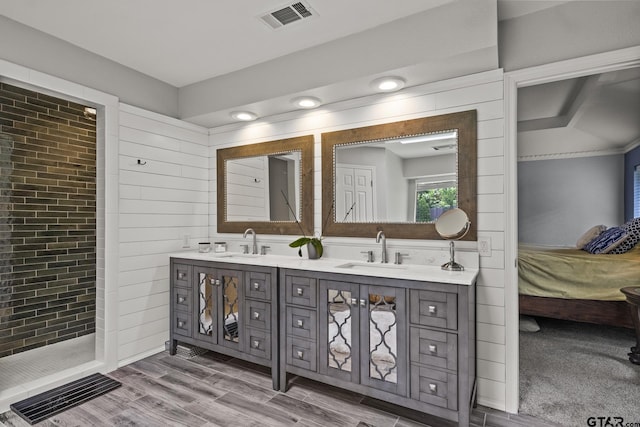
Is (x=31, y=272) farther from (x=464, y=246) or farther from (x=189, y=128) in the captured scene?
(x=464, y=246)

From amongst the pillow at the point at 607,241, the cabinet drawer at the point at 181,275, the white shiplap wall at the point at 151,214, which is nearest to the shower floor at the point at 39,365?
the white shiplap wall at the point at 151,214

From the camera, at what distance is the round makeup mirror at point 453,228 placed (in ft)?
7.27

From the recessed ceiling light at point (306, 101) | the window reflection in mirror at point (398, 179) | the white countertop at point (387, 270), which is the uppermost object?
the recessed ceiling light at point (306, 101)

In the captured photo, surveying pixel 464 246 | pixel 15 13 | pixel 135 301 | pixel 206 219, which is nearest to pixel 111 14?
pixel 15 13

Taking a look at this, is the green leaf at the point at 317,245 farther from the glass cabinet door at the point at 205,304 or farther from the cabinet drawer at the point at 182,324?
the cabinet drawer at the point at 182,324

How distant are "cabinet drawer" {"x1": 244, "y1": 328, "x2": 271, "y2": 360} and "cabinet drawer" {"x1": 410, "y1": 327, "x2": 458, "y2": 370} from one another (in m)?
1.08

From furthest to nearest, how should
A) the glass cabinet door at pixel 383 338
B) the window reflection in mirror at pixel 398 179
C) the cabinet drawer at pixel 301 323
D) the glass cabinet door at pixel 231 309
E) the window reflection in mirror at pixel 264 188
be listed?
the window reflection in mirror at pixel 264 188 < the glass cabinet door at pixel 231 309 < the window reflection in mirror at pixel 398 179 < the cabinet drawer at pixel 301 323 < the glass cabinet door at pixel 383 338

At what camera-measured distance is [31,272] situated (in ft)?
10.2

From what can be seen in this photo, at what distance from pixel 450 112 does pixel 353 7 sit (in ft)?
3.12

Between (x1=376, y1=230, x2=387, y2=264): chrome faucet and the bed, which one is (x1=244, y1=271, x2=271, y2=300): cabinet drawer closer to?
(x1=376, y1=230, x2=387, y2=264): chrome faucet

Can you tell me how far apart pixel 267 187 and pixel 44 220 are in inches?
83.1

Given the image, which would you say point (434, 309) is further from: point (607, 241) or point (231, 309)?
point (607, 241)

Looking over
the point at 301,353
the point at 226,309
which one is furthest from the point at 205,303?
the point at 301,353

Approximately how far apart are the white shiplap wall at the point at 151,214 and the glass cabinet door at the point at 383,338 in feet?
6.77
